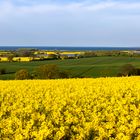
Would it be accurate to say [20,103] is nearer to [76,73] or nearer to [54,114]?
[54,114]

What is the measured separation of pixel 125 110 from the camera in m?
10.4

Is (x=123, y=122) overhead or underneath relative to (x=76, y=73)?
overhead

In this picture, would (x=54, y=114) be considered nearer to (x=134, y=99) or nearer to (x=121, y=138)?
(x=121, y=138)

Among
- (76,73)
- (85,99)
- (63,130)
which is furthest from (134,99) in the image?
(76,73)

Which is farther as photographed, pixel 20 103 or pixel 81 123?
pixel 20 103

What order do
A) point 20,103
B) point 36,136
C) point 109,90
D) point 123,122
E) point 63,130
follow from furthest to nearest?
point 109,90, point 20,103, point 123,122, point 63,130, point 36,136

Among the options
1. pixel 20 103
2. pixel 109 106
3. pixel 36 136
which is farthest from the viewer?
pixel 20 103

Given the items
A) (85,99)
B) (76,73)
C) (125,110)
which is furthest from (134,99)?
(76,73)

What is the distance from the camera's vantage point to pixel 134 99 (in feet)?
41.9

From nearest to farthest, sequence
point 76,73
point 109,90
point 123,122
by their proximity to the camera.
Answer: point 123,122
point 109,90
point 76,73

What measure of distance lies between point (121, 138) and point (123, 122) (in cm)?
138

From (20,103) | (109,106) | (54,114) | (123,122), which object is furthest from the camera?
(20,103)

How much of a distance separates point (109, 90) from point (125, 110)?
189 inches

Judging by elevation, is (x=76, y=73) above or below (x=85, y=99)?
below
